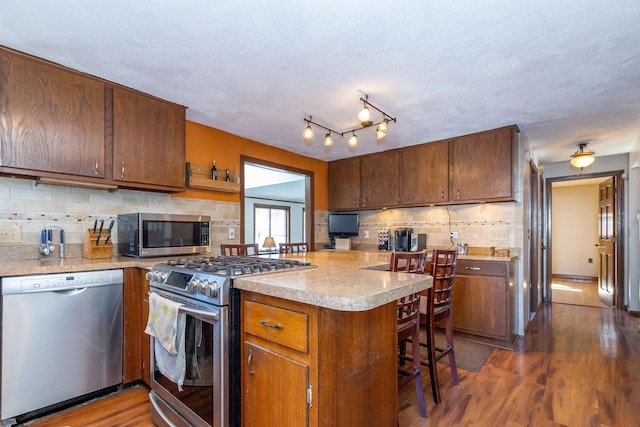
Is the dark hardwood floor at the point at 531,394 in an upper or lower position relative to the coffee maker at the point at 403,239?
lower

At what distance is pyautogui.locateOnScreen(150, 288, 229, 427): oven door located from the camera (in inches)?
55.5

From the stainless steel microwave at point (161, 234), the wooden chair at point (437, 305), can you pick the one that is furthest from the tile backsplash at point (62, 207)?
the wooden chair at point (437, 305)

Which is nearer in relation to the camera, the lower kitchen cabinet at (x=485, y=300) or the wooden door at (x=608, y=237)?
the lower kitchen cabinet at (x=485, y=300)

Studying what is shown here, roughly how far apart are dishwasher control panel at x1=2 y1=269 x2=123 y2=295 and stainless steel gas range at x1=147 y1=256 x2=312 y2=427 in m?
0.72

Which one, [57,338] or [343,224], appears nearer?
[57,338]

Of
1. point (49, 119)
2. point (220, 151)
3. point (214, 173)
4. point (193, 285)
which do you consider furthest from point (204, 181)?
point (193, 285)

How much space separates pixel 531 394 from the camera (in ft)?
7.24

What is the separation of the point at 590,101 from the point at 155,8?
325 cm

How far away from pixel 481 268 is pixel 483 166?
1.11 metres

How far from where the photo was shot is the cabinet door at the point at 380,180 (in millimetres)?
4223

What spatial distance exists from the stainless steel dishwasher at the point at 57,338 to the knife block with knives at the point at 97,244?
37 cm

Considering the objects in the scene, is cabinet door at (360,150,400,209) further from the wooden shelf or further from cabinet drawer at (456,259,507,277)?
the wooden shelf

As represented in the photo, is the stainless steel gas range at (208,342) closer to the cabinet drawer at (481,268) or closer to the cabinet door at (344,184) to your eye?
the cabinet drawer at (481,268)

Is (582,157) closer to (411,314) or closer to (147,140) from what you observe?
(411,314)
